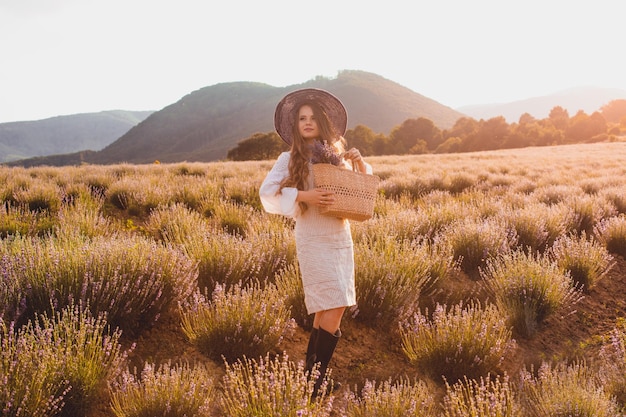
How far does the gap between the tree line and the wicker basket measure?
44159 millimetres

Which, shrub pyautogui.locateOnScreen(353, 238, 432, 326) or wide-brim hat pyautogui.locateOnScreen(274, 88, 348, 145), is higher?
wide-brim hat pyautogui.locateOnScreen(274, 88, 348, 145)

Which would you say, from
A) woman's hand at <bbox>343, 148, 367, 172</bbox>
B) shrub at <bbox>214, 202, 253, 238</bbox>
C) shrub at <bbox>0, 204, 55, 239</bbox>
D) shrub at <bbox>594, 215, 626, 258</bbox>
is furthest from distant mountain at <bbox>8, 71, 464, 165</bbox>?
woman's hand at <bbox>343, 148, 367, 172</bbox>

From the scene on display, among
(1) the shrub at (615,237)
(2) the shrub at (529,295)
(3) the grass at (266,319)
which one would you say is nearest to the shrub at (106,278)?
(3) the grass at (266,319)

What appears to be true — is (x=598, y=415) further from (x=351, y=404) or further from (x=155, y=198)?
(x=155, y=198)

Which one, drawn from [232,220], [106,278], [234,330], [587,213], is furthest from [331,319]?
[587,213]

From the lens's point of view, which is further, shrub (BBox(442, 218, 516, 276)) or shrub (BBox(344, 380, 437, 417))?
shrub (BBox(442, 218, 516, 276))

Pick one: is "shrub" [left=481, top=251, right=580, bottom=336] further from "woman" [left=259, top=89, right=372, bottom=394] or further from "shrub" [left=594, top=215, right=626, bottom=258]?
"shrub" [left=594, top=215, right=626, bottom=258]

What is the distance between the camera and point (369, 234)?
509cm

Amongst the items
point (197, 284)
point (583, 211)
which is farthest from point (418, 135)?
point (197, 284)

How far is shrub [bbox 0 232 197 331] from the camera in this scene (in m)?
2.88

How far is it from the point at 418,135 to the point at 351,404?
2539 inches

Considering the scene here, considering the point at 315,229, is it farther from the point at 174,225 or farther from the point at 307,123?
the point at 174,225

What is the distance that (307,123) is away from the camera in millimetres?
2824

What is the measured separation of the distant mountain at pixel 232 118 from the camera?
12525cm
